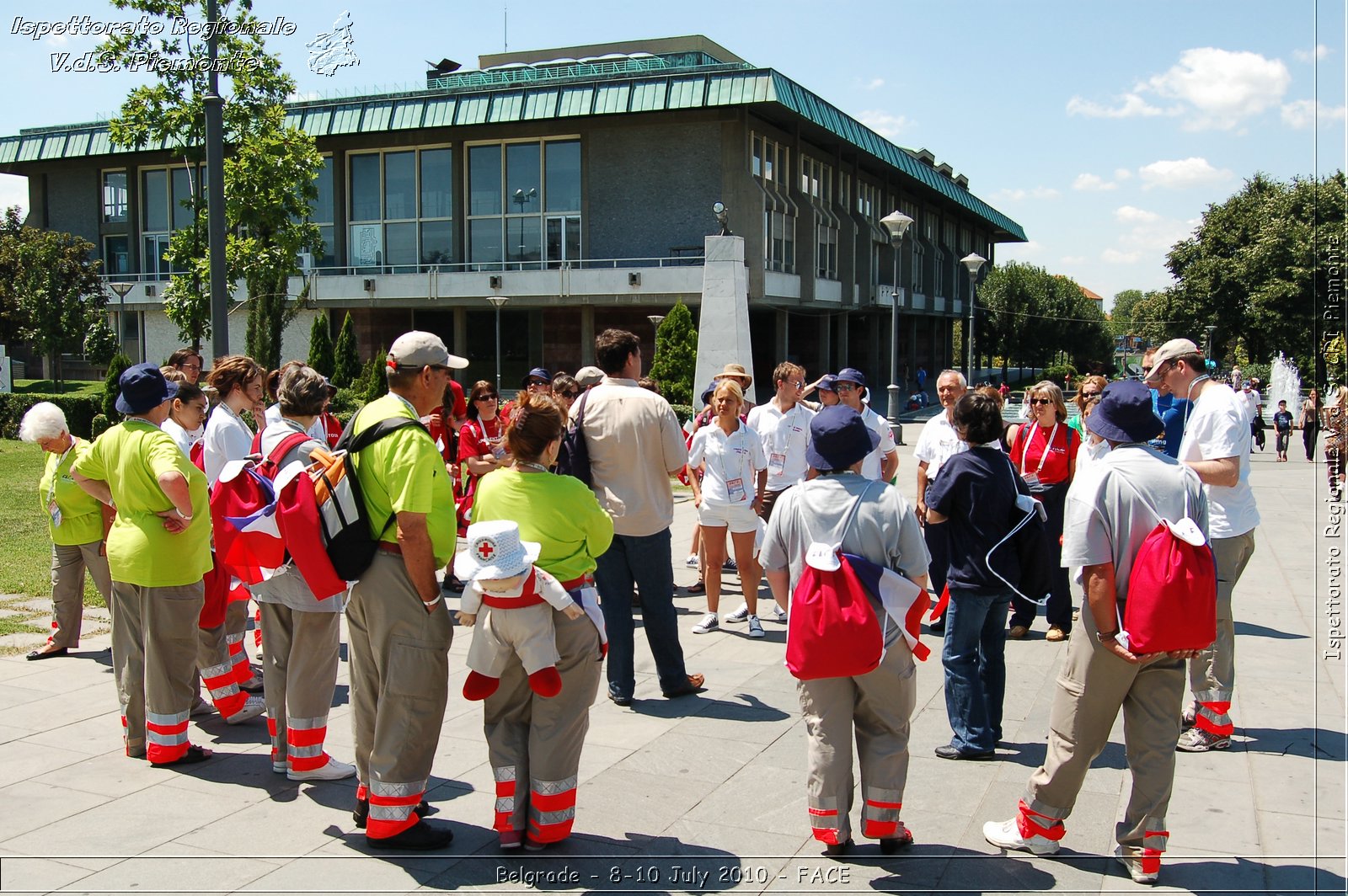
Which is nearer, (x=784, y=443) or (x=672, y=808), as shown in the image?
(x=672, y=808)

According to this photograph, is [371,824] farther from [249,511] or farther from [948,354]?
[948,354]

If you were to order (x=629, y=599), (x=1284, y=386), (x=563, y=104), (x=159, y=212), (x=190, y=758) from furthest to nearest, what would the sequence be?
1. (x=159, y=212)
2. (x=1284, y=386)
3. (x=563, y=104)
4. (x=629, y=599)
5. (x=190, y=758)

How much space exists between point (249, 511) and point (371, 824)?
1.61m

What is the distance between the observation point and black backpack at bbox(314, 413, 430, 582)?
4.13 meters

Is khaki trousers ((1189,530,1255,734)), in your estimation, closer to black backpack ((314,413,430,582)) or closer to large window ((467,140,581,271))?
black backpack ((314,413,430,582))

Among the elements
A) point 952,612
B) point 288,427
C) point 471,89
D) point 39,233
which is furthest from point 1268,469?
point 39,233

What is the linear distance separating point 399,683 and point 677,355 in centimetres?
2529

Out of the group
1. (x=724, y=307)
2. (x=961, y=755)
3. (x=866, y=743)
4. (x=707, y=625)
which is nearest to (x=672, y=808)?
(x=866, y=743)

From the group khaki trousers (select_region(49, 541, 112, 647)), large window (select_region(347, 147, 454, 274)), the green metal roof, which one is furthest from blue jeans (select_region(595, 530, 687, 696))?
large window (select_region(347, 147, 454, 274))

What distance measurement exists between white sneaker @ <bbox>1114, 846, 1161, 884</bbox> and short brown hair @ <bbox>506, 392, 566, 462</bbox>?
2.78 m

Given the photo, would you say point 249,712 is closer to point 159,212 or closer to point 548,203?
point 548,203

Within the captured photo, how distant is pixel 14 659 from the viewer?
23.5 feet

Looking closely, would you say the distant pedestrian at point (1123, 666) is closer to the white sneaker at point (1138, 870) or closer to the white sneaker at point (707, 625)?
the white sneaker at point (1138, 870)

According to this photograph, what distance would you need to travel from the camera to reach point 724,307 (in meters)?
24.6
